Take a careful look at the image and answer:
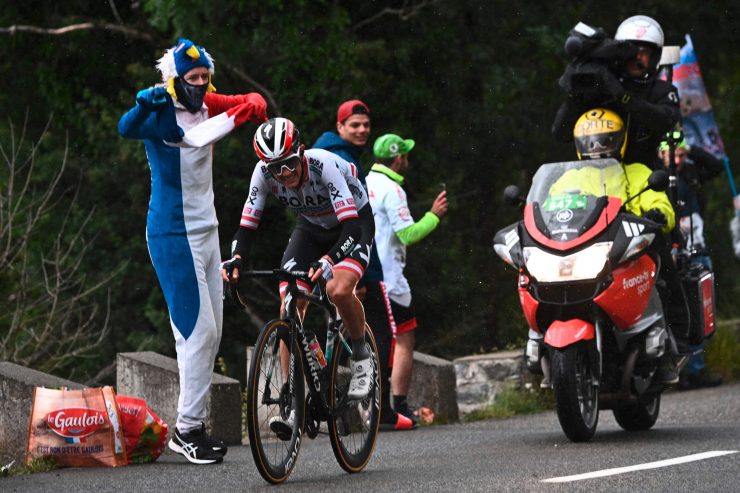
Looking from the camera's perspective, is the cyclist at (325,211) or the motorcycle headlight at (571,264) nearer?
the cyclist at (325,211)

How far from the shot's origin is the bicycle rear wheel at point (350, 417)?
8516 millimetres

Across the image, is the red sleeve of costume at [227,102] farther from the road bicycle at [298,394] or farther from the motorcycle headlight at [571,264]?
the motorcycle headlight at [571,264]

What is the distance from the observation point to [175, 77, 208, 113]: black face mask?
9.03 metres

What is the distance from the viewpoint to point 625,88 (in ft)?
34.1

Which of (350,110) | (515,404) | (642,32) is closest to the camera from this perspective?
(642,32)

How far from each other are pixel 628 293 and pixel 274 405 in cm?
262

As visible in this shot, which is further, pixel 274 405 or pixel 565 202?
pixel 565 202

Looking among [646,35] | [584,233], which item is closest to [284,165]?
[584,233]

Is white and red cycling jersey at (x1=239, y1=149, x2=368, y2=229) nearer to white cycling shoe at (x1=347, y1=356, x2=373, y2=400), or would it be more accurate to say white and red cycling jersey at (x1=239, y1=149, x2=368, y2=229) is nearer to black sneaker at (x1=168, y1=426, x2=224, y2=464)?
white cycling shoe at (x1=347, y1=356, x2=373, y2=400)

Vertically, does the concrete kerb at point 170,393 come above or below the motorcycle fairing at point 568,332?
below

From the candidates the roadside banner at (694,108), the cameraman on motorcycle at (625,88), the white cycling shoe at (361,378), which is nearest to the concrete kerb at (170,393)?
the white cycling shoe at (361,378)

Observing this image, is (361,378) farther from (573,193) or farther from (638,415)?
(638,415)

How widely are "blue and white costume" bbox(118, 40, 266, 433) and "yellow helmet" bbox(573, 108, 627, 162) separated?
2291 mm

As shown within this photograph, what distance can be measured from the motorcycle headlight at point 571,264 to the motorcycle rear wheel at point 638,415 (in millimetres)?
1391
